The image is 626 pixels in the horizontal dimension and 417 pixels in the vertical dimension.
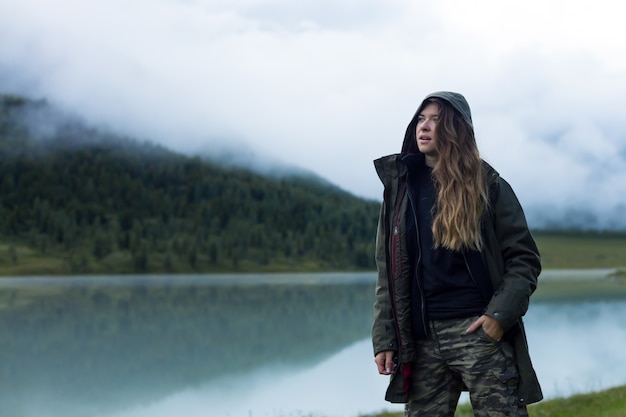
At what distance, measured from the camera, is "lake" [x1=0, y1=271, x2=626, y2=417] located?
21761mm

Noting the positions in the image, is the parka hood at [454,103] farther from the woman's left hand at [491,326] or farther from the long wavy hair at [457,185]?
the woman's left hand at [491,326]

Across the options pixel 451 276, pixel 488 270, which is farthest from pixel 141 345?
pixel 488 270

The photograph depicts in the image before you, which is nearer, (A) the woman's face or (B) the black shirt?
(B) the black shirt

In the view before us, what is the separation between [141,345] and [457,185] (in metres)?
33.7

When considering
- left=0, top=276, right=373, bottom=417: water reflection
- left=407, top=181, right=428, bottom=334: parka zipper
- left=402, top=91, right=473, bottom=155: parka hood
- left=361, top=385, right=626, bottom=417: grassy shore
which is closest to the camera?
left=407, top=181, right=428, bottom=334: parka zipper

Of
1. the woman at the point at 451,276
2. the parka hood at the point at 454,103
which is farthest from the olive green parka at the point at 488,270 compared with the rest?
the parka hood at the point at 454,103

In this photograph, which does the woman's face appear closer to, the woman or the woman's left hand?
the woman

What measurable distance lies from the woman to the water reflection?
18.1 m

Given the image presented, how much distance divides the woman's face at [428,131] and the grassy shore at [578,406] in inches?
368

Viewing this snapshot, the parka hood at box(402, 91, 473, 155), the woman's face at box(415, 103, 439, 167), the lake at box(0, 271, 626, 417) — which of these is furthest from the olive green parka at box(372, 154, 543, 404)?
the lake at box(0, 271, 626, 417)

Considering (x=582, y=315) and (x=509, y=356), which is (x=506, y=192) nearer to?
(x=509, y=356)

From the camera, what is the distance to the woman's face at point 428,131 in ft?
15.4

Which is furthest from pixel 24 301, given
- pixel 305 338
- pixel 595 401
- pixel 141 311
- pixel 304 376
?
pixel 595 401

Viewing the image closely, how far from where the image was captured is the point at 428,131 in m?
4.71
